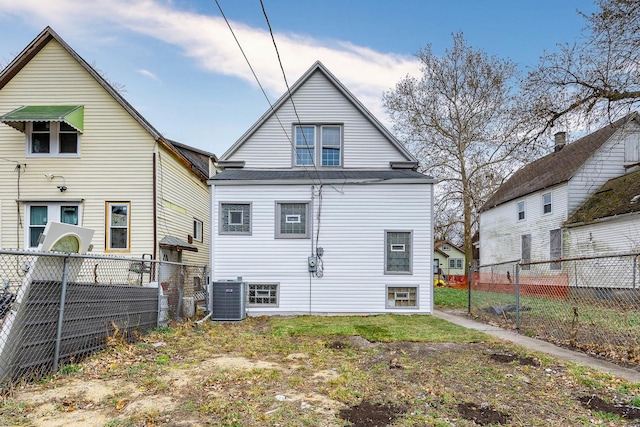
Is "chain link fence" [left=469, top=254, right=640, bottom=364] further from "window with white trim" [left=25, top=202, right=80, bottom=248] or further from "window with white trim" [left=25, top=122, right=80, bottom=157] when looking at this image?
"window with white trim" [left=25, top=122, right=80, bottom=157]

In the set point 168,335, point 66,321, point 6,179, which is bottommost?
point 168,335

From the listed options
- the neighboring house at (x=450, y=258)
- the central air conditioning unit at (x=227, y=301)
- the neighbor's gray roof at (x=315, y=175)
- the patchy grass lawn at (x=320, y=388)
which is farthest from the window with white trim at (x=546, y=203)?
the neighboring house at (x=450, y=258)

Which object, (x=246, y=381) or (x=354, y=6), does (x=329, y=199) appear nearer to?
(x=354, y=6)

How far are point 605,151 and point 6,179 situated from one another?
77.1 ft

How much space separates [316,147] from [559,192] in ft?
42.9

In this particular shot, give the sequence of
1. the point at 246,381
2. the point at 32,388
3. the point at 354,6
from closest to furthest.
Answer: the point at 32,388, the point at 246,381, the point at 354,6

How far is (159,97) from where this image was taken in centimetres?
1469

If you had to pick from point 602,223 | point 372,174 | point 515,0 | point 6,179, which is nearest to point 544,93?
point 515,0

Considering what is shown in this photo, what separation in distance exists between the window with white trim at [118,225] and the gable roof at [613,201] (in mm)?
17242

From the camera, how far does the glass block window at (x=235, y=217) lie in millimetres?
10594

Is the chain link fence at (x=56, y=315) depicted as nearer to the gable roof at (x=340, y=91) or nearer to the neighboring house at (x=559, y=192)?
the gable roof at (x=340, y=91)

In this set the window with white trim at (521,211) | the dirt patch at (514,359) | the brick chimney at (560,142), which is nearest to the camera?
the dirt patch at (514,359)

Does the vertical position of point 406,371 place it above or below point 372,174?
below

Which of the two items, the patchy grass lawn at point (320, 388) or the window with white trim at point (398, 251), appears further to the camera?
the window with white trim at point (398, 251)
